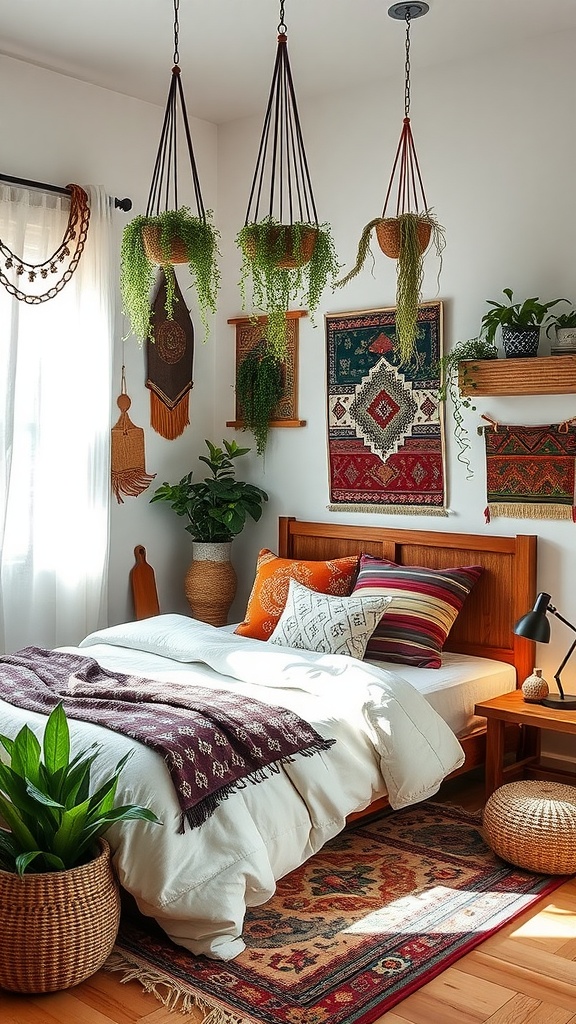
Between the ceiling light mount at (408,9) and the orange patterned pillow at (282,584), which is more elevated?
the ceiling light mount at (408,9)

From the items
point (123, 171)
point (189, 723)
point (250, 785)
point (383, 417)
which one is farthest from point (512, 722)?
point (123, 171)

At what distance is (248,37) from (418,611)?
2.47 meters

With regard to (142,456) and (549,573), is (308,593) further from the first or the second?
(142,456)

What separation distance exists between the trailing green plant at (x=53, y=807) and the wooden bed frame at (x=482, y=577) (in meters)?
1.65

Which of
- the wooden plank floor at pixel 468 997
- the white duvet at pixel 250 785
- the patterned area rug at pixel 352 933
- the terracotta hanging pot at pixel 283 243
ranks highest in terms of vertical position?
the terracotta hanging pot at pixel 283 243

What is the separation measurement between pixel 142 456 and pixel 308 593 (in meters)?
1.31

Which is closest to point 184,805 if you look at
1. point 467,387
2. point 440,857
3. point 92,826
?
point 92,826

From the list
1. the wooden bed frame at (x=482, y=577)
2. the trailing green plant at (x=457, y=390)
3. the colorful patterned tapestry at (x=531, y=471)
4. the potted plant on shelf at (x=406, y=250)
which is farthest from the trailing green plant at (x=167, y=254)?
the wooden bed frame at (x=482, y=577)

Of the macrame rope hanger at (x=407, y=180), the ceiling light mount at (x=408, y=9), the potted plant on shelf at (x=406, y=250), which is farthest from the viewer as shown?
the macrame rope hanger at (x=407, y=180)

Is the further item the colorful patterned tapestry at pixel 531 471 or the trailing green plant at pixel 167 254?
the colorful patterned tapestry at pixel 531 471

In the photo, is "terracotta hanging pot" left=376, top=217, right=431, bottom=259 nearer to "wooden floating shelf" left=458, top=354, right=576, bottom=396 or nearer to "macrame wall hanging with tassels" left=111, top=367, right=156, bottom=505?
"wooden floating shelf" left=458, top=354, right=576, bottom=396

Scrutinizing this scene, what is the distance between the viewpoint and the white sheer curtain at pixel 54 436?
4301 mm

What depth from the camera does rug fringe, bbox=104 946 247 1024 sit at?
2410mm

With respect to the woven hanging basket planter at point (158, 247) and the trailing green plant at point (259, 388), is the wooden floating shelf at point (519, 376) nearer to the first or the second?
the trailing green plant at point (259, 388)
